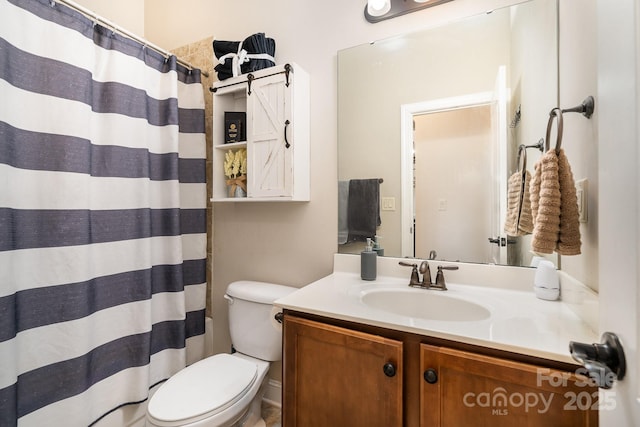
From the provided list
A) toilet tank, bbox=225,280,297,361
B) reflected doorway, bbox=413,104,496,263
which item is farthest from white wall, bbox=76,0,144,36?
reflected doorway, bbox=413,104,496,263

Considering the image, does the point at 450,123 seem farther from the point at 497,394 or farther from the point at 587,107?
the point at 497,394

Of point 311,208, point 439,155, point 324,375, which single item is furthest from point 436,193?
point 324,375

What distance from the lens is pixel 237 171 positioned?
158 cm

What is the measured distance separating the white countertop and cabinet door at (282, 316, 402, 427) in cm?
7

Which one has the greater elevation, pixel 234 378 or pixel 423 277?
pixel 423 277

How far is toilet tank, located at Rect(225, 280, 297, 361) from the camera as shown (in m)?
1.43

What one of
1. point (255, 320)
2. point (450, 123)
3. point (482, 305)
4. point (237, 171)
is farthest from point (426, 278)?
point (237, 171)

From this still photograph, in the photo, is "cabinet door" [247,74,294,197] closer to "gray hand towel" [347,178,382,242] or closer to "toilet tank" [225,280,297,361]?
"gray hand towel" [347,178,382,242]

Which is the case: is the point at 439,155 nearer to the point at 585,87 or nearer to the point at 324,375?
the point at 585,87

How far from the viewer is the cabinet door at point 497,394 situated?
0.64m

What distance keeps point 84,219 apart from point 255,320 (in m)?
0.91

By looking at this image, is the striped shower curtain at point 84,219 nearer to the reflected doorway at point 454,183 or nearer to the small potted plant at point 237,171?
the small potted plant at point 237,171

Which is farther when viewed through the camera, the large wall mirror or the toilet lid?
the large wall mirror

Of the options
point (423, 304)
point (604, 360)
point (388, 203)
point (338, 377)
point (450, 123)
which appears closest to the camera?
point (604, 360)
